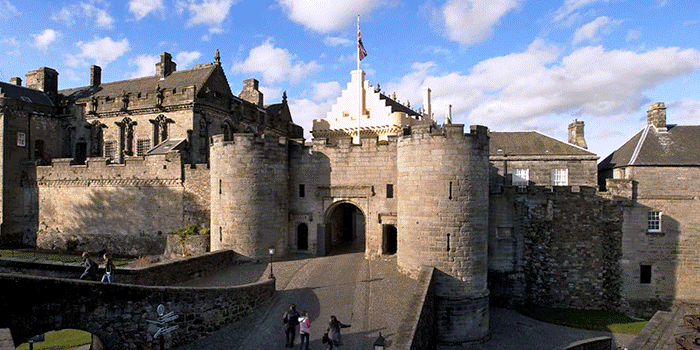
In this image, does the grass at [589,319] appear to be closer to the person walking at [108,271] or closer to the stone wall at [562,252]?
the stone wall at [562,252]

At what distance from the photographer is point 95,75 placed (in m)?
33.2

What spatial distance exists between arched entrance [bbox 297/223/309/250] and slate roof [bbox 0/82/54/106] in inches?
877

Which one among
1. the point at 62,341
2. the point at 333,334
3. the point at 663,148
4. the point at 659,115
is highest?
the point at 659,115

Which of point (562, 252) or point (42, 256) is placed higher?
point (562, 252)

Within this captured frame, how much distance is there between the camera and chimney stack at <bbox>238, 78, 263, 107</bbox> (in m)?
37.3

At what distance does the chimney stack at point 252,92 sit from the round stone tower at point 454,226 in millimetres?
24044

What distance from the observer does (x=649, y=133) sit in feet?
77.4

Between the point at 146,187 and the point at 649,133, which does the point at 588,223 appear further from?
the point at 146,187

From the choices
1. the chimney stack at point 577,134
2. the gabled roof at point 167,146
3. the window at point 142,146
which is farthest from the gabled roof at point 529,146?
the window at point 142,146

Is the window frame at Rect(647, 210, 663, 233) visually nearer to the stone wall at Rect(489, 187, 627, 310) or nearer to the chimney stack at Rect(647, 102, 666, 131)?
the stone wall at Rect(489, 187, 627, 310)

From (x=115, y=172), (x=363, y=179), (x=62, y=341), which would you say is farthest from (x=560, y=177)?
(x=115, y=172)

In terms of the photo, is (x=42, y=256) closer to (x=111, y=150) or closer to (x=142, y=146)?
(x=111, y=150)

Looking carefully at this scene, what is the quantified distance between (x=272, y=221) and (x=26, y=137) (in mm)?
21055

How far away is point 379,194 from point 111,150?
799 inches
